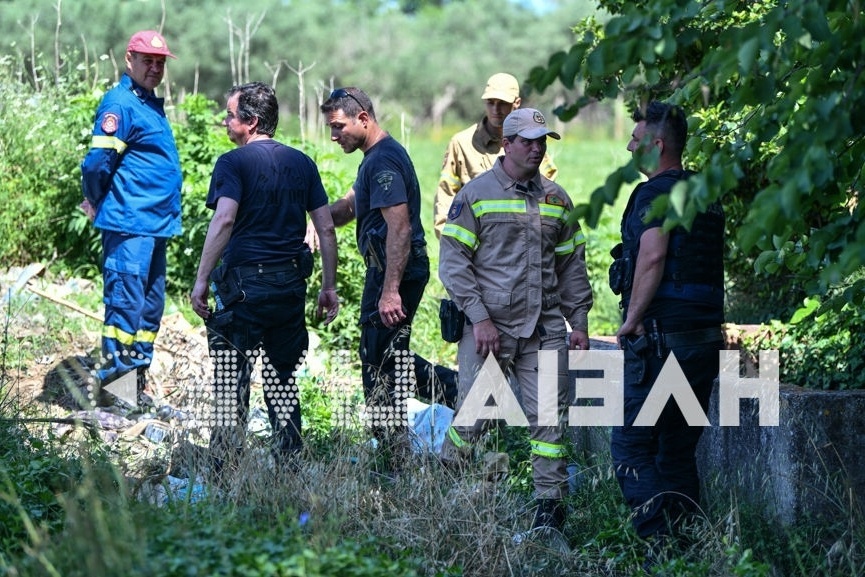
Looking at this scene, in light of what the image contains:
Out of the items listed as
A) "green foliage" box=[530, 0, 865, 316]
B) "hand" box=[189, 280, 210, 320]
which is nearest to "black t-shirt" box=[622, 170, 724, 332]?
"green foliage" box=[530, 0, 865, 316]

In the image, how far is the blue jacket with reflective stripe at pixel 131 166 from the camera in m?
7.63

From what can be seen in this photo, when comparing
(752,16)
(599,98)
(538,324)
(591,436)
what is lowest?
(591,436)

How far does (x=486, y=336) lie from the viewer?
591cm

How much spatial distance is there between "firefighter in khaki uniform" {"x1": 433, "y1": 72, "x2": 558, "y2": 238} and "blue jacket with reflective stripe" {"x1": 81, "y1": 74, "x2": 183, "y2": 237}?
1.81 metres

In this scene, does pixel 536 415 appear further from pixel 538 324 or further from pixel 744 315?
pixel 744 315

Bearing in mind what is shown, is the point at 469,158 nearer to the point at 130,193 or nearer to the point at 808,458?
the point at 130,193

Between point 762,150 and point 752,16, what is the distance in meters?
0.81

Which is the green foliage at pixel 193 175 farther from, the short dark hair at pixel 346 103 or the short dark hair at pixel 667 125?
the short dark hair at pixel 667 125

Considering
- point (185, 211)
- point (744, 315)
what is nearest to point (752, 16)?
point (744, 315)

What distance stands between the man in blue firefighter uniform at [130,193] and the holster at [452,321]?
8.24ft

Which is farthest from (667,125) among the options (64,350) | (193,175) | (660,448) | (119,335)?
(193,175)

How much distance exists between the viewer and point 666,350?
213 inches

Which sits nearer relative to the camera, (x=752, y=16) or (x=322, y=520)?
(x=322, y=520)

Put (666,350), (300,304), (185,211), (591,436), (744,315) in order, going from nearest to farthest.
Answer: (666,350) → (300,304) → (591,436) → (744,315) → (185,211)
